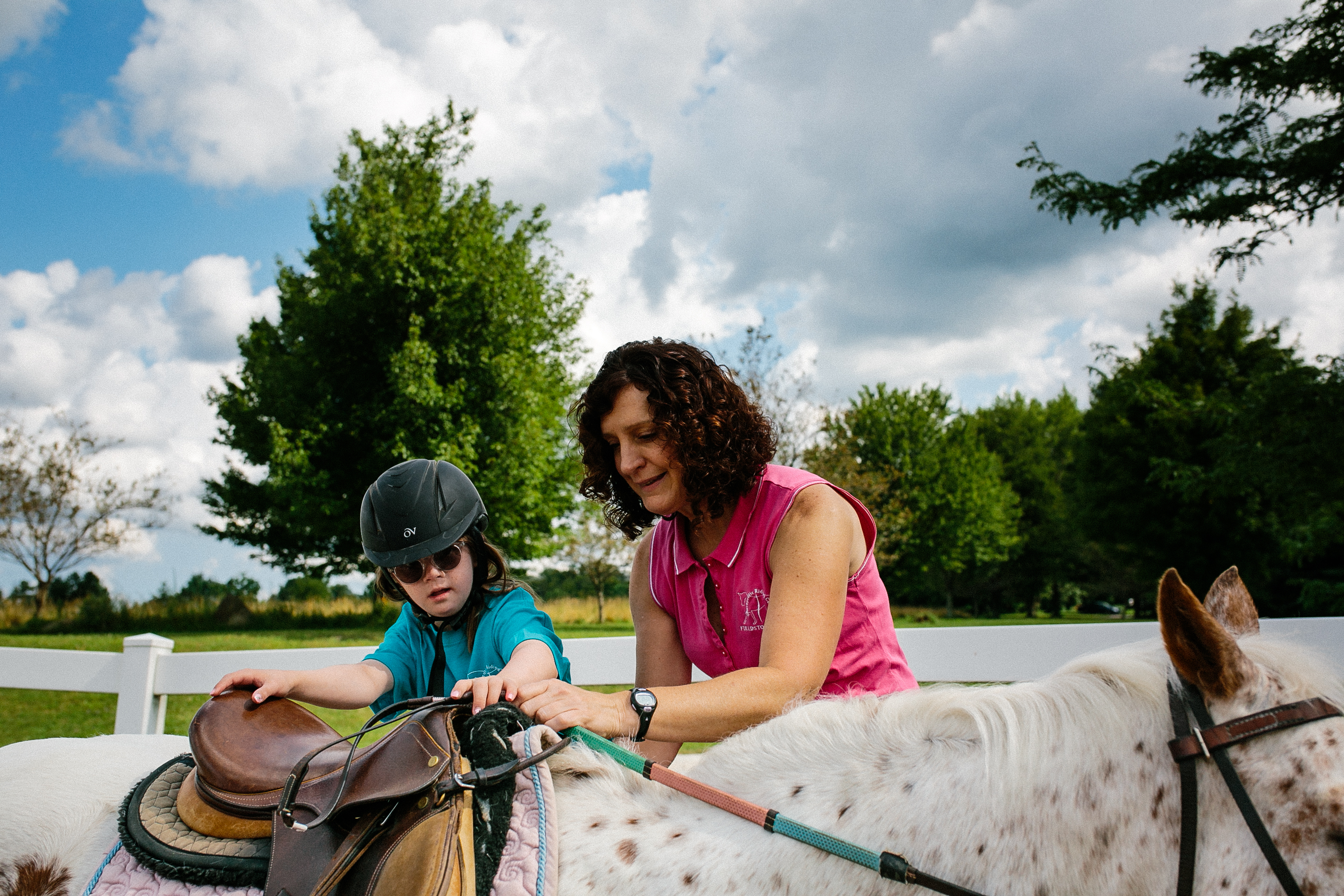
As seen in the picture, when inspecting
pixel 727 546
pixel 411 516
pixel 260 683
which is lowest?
pixel 260 683

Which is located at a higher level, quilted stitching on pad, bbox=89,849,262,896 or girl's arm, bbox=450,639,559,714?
A: girl's arm, bbox=450,639,559,714

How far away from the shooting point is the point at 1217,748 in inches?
41.5

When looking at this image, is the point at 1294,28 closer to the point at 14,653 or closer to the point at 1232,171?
the point at 1232,171

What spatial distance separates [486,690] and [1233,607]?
1429 mm

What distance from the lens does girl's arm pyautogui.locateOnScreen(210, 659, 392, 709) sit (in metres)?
1.84

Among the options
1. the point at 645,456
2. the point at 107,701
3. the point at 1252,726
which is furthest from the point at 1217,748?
the point at 107,701

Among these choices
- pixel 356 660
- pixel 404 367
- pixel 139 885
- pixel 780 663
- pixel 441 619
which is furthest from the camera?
pixel 404 367

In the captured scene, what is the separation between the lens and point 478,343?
16.7 metres

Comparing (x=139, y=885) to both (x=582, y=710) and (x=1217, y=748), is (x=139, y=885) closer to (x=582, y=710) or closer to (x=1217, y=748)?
(x=582, y=710)

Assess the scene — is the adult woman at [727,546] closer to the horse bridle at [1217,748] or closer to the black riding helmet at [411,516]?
the black riding helmet at [411,516]

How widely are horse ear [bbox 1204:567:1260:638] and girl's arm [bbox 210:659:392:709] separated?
2073 mm

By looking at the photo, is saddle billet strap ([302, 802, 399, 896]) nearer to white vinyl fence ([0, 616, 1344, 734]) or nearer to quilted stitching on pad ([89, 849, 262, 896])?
quilted stitching on pad ([89, 849, 262, 896])

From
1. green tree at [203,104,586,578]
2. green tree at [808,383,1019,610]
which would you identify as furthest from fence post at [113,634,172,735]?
green tree at [808,383,1019,610]

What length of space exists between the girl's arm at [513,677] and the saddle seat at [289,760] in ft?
0.28
